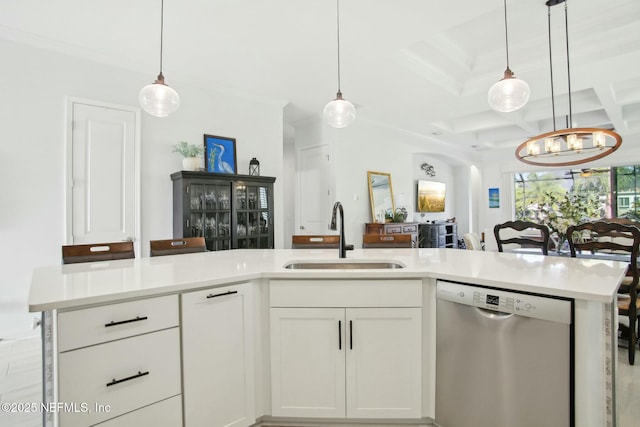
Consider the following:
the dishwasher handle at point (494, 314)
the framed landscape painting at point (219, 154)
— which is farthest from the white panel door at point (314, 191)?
the dishwasher handle at point (494, 314)

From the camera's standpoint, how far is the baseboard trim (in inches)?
65.8

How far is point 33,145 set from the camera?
303 centimetres

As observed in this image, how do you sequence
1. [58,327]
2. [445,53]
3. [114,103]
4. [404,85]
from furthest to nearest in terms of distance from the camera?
[404,85]
[445,53]
[114,103]
[58,327]

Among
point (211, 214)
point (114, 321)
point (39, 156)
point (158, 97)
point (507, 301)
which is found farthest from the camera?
point (211, 214)

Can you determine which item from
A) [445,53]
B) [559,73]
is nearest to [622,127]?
[559,73]

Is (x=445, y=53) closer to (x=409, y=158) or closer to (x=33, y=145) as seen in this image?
(x=409, y=158)

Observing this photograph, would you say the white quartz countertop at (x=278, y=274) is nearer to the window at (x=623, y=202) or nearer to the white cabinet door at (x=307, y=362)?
the white cabinet door at (x=307, y=362)

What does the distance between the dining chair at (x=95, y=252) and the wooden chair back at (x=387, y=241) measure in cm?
177

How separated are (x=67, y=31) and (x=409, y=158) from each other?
5.70 m

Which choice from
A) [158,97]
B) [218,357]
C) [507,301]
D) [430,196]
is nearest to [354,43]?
[158,97]

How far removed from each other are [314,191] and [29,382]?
4.23 meters

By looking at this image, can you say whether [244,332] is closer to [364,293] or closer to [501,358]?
[364,293]

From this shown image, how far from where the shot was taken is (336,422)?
1.70 meters

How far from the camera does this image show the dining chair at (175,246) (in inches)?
97.0
